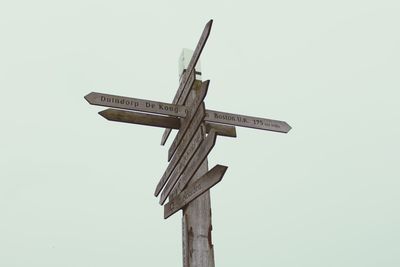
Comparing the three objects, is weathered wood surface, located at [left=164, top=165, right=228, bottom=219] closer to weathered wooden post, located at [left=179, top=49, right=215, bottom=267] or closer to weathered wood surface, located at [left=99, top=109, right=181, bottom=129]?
weathered wooden post, located at [left=179, top=49, right=215, bottom=267]

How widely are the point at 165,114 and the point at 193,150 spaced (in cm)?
59

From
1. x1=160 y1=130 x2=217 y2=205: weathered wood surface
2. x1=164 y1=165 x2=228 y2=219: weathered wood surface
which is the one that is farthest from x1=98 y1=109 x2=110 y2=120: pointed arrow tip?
x1=164 y1=165 x2=228 y2=219: weathered wood surface

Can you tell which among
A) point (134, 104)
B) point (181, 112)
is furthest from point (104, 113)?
point (181, 112)

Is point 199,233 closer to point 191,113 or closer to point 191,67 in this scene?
point 191,113

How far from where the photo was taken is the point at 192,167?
3051 mm

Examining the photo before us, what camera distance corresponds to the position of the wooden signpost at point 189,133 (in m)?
3.02

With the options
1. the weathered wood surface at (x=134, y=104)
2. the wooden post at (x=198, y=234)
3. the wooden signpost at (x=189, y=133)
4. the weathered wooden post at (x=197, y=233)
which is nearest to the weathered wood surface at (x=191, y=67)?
the wooden signpost at (x=189, y=133)

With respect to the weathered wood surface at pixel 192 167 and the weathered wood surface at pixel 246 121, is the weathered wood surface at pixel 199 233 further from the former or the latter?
the weathered wood surface at pixel 246 121

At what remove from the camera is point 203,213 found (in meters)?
3.29

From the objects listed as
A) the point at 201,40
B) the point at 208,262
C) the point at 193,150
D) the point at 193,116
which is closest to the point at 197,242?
the point at 208,262

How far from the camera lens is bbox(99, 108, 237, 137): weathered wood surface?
11.3 ft

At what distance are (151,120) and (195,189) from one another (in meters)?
0.94


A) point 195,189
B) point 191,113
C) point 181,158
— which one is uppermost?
point 191,113

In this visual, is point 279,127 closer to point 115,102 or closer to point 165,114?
point 165,114
